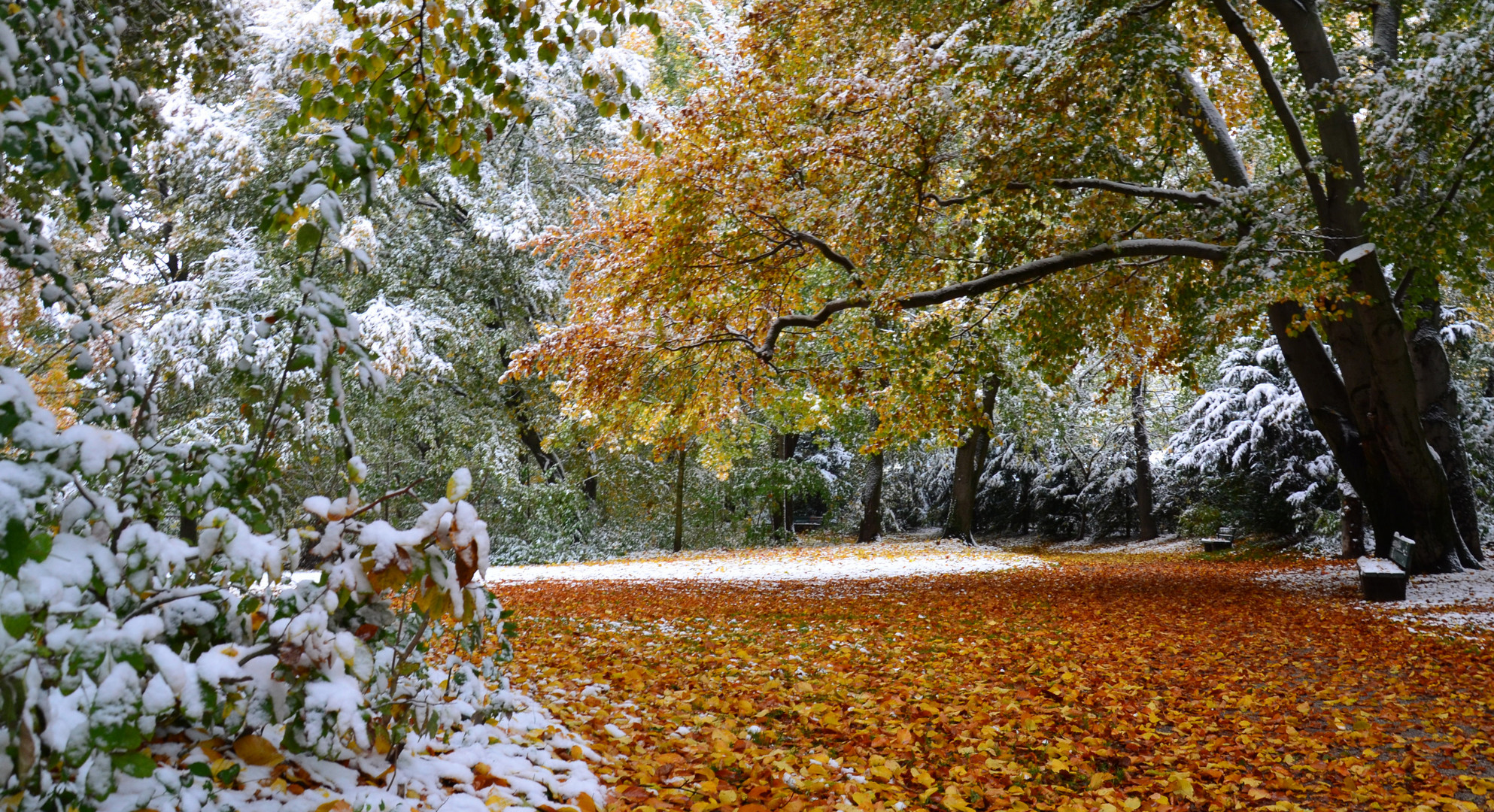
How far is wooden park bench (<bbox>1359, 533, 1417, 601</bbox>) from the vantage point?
841 centimetres

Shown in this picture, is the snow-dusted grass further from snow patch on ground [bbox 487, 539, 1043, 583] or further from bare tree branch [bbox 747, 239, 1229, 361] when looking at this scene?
bare tree branch [bbox 747, 239, 1229, 361]

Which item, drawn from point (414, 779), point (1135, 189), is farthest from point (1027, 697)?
point (1135, 189)

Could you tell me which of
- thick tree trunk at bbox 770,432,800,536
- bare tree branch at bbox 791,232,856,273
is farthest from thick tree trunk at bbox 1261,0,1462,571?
thick tree trunk at bbox 770,432,800,536

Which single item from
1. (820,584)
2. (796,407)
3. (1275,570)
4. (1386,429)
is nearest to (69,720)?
(820,584)

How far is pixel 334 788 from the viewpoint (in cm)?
242

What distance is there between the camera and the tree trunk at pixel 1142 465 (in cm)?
1991

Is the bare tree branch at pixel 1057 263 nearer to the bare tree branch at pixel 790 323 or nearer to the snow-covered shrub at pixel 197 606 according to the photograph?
the bare tree branch at pixel 790 323

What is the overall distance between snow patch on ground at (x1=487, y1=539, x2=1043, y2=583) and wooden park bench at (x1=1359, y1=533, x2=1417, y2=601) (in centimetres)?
525

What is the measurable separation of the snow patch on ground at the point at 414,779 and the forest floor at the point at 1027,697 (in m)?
0.23

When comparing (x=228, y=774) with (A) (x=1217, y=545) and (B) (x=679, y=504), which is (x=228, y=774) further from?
(A) (x=1217, y=545)

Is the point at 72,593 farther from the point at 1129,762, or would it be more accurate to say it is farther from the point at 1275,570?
the point at 1275,570

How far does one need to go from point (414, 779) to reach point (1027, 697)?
346cm

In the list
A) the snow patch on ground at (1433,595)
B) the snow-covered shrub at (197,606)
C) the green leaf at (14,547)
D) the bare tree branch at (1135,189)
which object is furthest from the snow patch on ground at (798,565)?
the green leaf at (14,547)

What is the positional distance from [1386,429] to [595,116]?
49.7 ft
